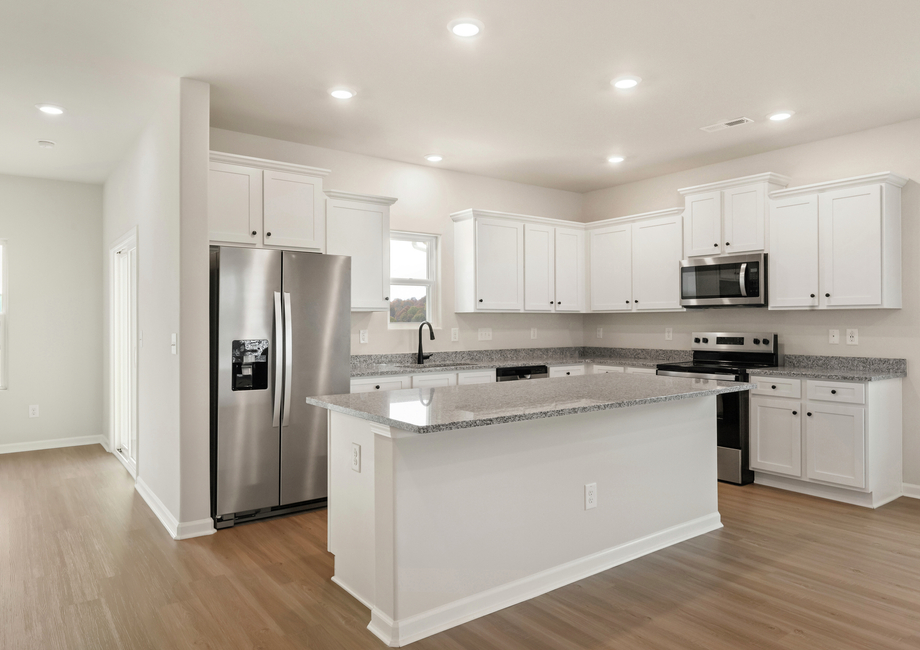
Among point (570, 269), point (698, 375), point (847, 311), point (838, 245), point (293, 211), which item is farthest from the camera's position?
point (570, 269)

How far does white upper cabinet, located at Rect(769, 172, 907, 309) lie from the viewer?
4129 millimetres

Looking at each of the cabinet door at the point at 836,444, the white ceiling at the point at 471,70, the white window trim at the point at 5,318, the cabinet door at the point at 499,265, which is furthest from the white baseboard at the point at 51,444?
the cabinet door at the point at 836,444

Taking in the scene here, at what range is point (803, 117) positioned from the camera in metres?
4.15

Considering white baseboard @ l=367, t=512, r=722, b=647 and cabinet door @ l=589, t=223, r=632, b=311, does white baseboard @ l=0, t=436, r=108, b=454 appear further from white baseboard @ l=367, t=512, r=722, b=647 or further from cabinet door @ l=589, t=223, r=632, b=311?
cabinet door @ l=589, t=223, r=632, b=311

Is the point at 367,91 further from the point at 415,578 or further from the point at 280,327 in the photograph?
the point at 415,578

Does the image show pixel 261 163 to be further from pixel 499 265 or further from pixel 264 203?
pixel 499 265

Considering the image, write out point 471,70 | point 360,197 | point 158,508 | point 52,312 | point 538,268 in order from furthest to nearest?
1. point 52,312
2. point 538,268
3. point 360,197
4. point 158,508
5. point 471,70

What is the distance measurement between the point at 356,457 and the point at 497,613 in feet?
2.89

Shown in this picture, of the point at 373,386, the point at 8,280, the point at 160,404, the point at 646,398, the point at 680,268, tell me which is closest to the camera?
the point at 646,398

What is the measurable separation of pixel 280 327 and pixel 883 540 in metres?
3.70

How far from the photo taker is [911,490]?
167 inches

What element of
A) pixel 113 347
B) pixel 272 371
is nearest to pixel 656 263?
pixel 272 371

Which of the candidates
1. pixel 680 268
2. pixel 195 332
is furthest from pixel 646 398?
pixel 680 268

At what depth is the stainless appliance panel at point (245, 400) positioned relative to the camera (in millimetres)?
3637
